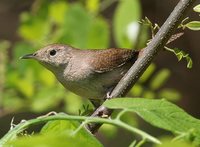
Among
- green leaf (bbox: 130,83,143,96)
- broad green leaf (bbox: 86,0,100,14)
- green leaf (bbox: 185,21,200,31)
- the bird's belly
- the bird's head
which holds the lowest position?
green leaf (bbox: 130,83,143,96)

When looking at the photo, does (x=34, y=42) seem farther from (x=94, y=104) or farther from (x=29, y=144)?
(x=29, y=144)

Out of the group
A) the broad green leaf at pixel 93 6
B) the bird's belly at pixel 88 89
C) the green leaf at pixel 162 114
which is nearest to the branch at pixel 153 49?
the green leaf at pixel 162 114

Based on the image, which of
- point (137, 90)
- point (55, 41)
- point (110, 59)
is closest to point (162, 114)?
point (110, 59)

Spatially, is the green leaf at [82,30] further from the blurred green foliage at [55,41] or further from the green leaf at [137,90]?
the green leaf at [137,90]

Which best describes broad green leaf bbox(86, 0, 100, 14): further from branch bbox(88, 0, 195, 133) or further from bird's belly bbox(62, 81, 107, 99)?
branch bbox(88, 0, 195, 133)

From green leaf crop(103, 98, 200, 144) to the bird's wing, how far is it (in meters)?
2.02

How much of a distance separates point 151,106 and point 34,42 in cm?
308

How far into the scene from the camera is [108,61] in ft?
11.5

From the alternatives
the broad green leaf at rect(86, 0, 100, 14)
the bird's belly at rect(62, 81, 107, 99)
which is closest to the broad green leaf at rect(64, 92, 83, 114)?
the broad green leaf at rect(86, 0, 100, 14)

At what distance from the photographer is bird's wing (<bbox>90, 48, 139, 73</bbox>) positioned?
11.0 ft

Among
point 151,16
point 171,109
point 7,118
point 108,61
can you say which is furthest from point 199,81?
point 171,109

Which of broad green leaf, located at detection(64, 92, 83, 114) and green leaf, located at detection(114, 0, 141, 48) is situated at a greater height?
green leaf, located at detection(114, 0, 141, 48)

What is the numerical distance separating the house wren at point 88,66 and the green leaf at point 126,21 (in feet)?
0.72

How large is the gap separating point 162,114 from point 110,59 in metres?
2.30
